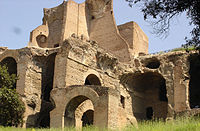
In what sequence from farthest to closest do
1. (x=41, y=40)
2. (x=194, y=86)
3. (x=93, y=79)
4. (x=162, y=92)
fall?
(x=41, y=40)
(x=162, y=92)
(x=194, y=86)
(x=93, y=79)

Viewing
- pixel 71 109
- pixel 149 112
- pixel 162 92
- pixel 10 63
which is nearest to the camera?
pixel 71 109

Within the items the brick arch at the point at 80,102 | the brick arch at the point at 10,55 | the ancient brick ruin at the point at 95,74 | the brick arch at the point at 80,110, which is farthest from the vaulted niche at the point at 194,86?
the brick arch at the point at 10,55

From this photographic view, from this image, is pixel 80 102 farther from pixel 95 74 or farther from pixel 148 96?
pixel 148 96

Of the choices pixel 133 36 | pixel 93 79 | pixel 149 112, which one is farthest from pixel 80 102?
pixel 133 36

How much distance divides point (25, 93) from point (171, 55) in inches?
→ 395

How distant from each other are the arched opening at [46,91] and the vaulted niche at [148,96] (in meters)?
5.80

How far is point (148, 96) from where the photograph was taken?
82.0 feet

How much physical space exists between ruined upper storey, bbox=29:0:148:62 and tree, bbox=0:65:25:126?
8522 mm

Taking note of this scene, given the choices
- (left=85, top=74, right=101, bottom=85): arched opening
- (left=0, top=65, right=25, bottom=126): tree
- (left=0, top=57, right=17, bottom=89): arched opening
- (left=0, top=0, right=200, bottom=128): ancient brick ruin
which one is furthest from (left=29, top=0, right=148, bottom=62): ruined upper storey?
(left=0, top=65, right=25, bottom=126): tree

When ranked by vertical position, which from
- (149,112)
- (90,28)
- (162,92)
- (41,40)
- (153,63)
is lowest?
(149,112)

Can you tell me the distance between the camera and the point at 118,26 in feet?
93.2

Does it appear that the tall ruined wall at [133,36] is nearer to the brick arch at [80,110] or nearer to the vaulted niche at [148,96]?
the vaulted niche at [148,96]

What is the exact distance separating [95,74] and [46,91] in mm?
3559

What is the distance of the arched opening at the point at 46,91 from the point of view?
19641mm
